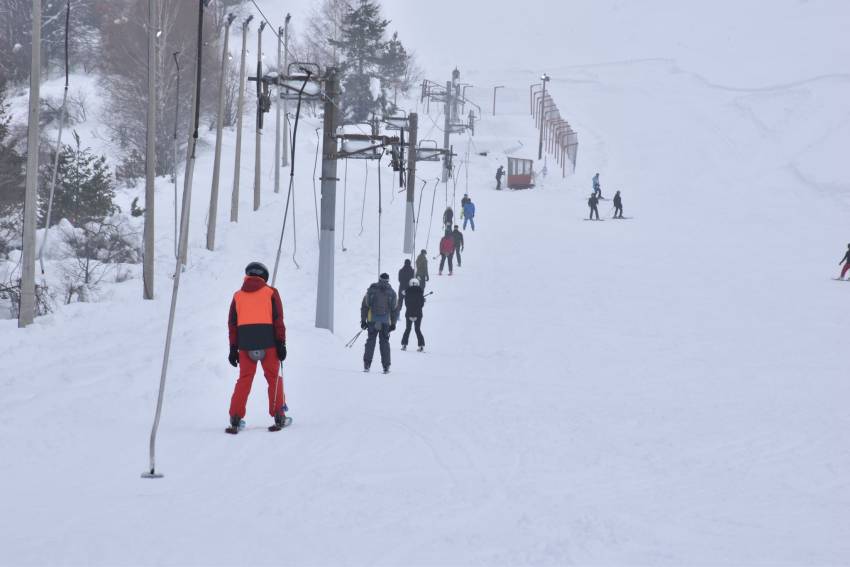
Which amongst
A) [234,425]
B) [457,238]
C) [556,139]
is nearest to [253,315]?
[234,425]

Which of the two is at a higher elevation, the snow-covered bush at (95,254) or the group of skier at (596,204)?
the group of skier at (596,204)

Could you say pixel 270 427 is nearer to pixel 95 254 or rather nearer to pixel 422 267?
pixel 422 267

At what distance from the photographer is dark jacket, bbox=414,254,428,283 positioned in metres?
21.3

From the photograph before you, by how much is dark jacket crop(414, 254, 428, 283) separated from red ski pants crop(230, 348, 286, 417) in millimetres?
12883

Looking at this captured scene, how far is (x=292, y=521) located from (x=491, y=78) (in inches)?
3750

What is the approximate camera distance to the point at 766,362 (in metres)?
15.2

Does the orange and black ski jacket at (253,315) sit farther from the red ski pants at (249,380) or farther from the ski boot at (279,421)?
the ski boot at (279,421)

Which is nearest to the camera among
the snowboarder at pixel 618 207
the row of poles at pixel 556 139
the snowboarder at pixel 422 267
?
the snowboarder at pixel 422 267

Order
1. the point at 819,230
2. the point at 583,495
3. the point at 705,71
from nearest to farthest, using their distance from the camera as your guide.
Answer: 1. the point at 583,495
2. the point at 819,230
3. the point at 705,71

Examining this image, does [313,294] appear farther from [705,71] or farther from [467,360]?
[705,71]

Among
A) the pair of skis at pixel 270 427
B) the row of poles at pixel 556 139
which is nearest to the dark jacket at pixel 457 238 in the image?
the pair of skis at pixel 270 427

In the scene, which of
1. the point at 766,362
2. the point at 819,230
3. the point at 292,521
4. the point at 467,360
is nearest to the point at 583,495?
the point at 292,521

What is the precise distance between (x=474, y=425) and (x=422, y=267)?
12.4 metres

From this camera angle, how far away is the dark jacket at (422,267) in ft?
69.9
